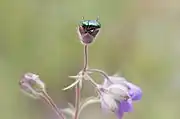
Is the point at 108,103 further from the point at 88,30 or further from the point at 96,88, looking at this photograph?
the point at 88,30

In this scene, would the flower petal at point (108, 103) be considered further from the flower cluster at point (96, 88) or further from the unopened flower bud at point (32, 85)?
the unopened flower bud at point (32, 85)

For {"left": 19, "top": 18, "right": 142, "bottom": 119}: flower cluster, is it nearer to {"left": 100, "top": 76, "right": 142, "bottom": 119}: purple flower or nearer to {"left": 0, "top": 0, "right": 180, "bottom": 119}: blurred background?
{"left": 100, "top": 76, "right": 142, "bottom": 119}: purple flower

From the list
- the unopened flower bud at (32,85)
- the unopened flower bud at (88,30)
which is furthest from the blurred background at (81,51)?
the unopened flower bud at (88,30)

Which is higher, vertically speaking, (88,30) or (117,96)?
(88,30)

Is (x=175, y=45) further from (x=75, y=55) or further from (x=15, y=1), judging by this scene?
(x=15, y=1)

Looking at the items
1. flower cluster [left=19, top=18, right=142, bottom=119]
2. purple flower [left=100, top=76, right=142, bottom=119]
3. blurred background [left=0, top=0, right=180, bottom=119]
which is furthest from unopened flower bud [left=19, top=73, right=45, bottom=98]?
blurred background [left=0, top=0, right=180, bottom=119]

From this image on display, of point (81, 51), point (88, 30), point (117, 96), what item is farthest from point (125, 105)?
point (81, 51)
